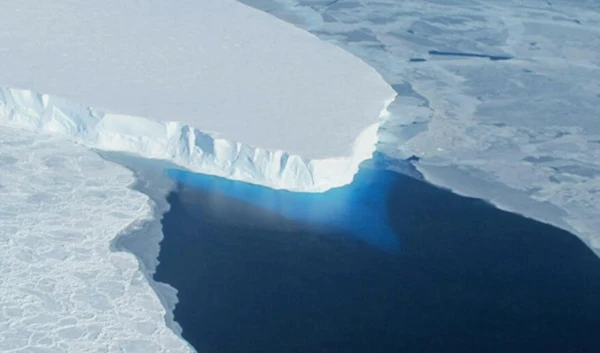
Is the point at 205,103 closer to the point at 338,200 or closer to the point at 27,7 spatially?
the point at 338,200

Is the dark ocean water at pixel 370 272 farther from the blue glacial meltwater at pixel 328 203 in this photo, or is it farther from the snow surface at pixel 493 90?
the snow surface at pixel 493 90

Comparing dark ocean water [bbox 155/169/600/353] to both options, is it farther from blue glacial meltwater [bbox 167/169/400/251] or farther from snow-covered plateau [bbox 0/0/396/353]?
snow-covered plateau [bbox 0/0/396/353]

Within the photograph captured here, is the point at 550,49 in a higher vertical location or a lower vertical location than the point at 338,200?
higher

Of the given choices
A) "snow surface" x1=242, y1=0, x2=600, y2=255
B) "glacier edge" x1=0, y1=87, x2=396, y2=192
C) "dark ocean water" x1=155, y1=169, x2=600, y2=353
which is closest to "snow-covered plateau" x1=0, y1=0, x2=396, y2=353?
"glacier edge" x1=0, y1=87, x2=396, y2=192

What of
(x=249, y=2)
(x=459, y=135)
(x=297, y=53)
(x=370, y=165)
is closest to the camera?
(x=370, y=165)

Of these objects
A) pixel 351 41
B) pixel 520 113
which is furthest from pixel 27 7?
pixel 520 113

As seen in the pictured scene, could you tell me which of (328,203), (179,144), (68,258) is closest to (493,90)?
(328,203)
